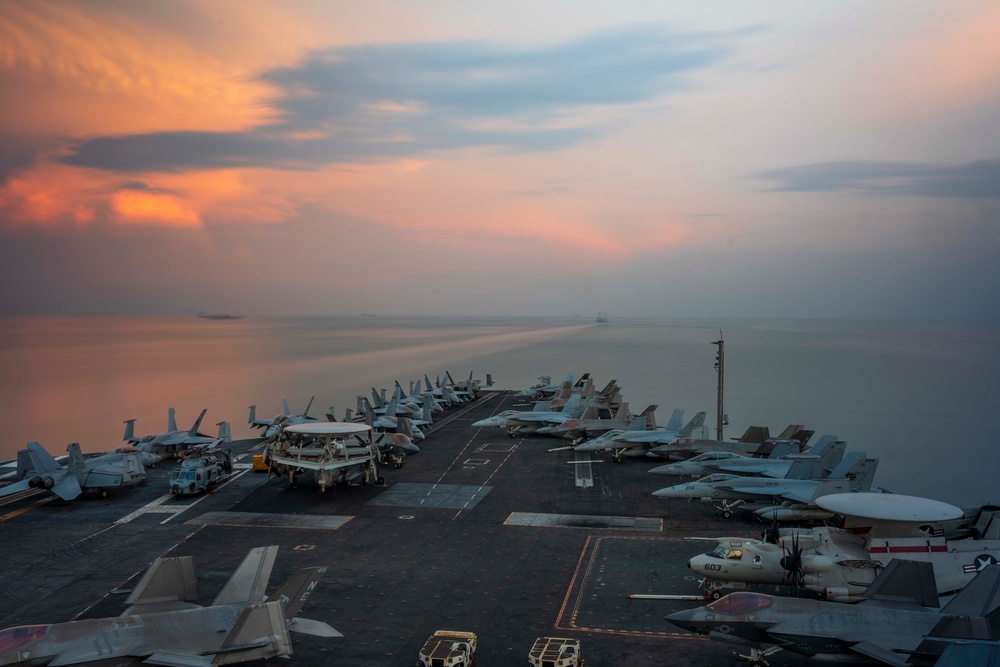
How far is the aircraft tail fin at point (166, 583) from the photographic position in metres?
22.3


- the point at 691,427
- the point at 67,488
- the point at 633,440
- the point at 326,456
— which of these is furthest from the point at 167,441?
the point at 691,427

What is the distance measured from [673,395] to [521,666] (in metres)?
120

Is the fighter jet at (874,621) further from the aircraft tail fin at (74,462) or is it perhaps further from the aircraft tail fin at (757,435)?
the aircraft tail fin at (74,462)

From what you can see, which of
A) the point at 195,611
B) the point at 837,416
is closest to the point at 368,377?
the point at 837,416

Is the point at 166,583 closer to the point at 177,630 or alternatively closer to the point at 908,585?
the point at 177,630

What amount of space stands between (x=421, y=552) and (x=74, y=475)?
27289 millimetres

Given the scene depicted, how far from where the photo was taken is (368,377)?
166125 mm

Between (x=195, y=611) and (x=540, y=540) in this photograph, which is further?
(x=540, y=540)

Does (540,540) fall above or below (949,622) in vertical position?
below

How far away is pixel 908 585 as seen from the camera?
22062 millimetres

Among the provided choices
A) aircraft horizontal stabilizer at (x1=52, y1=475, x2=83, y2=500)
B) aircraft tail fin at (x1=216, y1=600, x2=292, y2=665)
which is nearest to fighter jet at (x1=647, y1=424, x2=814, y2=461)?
aircraft tail fin at (x1=216, y1=600, x2=292, y2=665)

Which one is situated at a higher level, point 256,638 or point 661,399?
point 256,638

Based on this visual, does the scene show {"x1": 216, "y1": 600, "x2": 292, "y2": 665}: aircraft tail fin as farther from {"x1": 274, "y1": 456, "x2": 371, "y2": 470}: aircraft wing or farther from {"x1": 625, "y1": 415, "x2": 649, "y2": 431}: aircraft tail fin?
{"x1": 625, "y1": 415, "x2": 649, "y2": 431}: aircraft tail fin

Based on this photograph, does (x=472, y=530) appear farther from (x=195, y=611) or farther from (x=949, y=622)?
(x=949, y=622)
